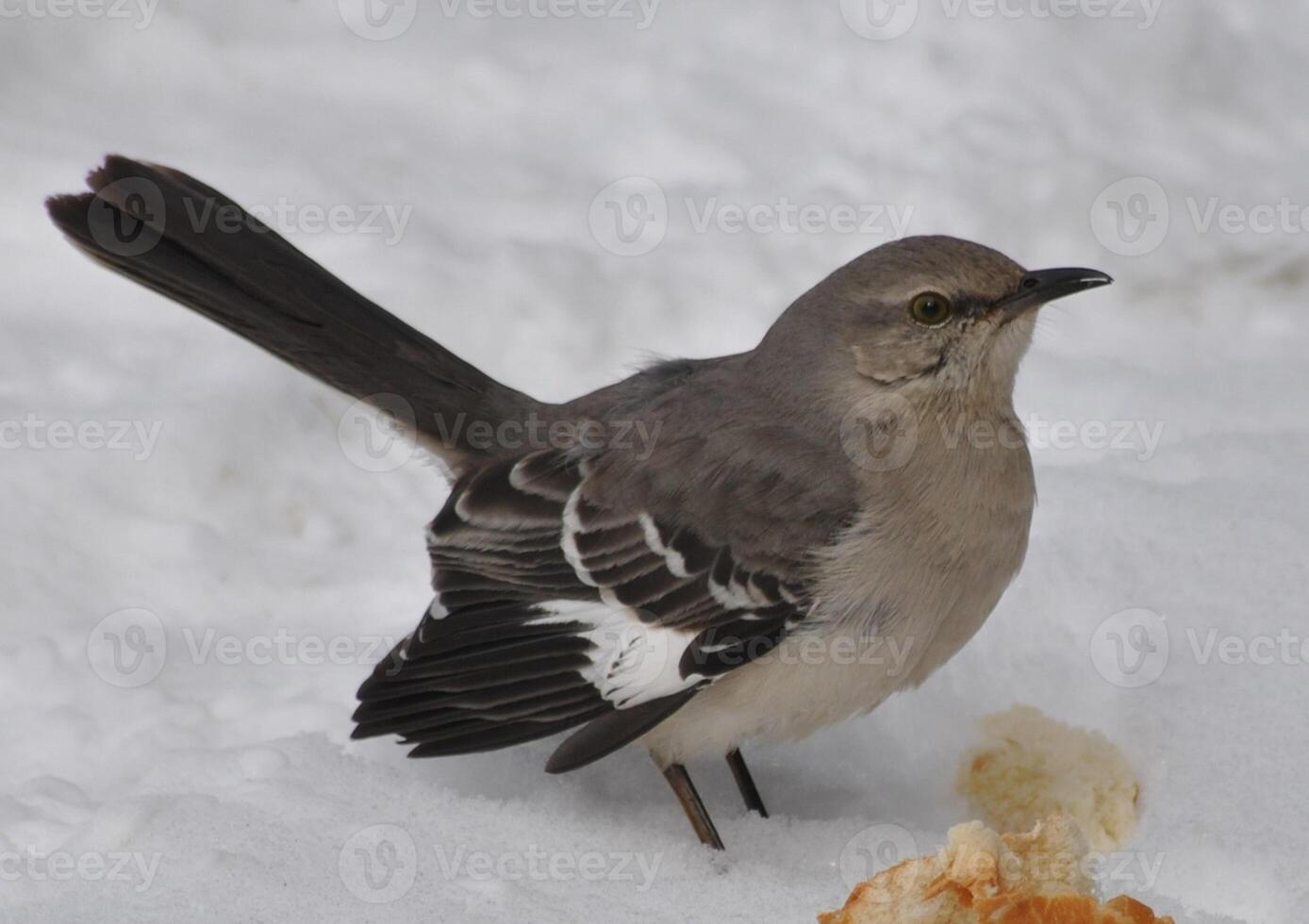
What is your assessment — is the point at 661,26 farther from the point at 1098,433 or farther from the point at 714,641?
the point at 714,641

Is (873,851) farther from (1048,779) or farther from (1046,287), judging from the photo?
(1046,287)

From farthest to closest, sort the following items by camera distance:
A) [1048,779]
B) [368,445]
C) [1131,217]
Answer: [1131,217] → [368,445] → [1048,779]

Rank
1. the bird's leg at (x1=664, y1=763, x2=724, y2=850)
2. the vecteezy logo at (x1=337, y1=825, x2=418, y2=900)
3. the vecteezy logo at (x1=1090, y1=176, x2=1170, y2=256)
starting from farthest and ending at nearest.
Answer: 1. the vecteezy logo at (x1=1090, y1=176, x2=1170, y2=256)
2. the bird's leg at (x1=664, y1=763, x2=724, y2=850)
3. the vecteezy logo at (x1=337, y1=825, x2=418, y2=900)
